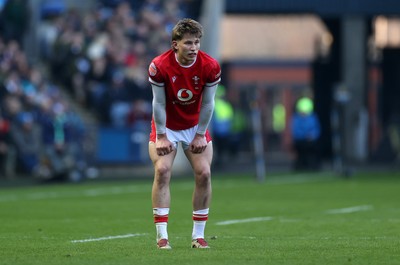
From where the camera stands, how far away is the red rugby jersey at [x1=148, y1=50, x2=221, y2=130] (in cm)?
1209

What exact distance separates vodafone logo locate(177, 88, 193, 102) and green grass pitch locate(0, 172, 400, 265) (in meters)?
1.43

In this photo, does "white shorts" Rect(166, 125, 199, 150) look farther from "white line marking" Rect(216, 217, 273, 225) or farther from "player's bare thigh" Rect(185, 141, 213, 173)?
"white line marking" Rect(216, 217, 273, 225)

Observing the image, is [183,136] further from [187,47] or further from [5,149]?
[5,149]

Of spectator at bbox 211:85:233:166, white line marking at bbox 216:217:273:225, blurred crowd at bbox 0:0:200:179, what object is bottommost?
spectator at bbox 211:85:233:166

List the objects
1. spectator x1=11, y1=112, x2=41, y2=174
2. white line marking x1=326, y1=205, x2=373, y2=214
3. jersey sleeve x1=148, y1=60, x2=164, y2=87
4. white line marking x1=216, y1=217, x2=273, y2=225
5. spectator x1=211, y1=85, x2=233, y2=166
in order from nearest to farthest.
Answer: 1. jersey sleeve x1=148, y1=60, x2=164, y2=87
2. white line marking x1=216, y1=217, x2=273, y2=225
3. white line marking x1=326, y1=205, x2=373, y2=214
4. spectator x1=11, y1=112, x2=41, y2=174
5. spectator x1=211, y1=85, x2=233, y2=166

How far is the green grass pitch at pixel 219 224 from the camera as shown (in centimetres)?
1154

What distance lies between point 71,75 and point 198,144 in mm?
22086

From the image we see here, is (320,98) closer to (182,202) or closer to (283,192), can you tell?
(283,192)

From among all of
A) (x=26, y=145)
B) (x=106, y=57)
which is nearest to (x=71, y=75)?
(x=106, y=57)

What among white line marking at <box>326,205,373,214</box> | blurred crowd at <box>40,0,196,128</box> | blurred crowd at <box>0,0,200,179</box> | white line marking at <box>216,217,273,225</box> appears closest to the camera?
white line marking at <box>216,217,273,225</box>

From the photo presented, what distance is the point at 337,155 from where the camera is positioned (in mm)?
31141

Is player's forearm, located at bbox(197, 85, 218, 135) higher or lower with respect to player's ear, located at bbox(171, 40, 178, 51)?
lower

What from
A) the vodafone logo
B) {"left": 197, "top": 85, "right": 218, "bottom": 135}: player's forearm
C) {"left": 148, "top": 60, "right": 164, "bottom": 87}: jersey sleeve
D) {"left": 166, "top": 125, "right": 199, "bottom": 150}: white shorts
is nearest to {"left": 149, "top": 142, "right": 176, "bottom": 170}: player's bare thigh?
{"left": 166, "top": 125, "right": 199, "bottom": 150}: white shorts

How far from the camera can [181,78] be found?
39.8ft
